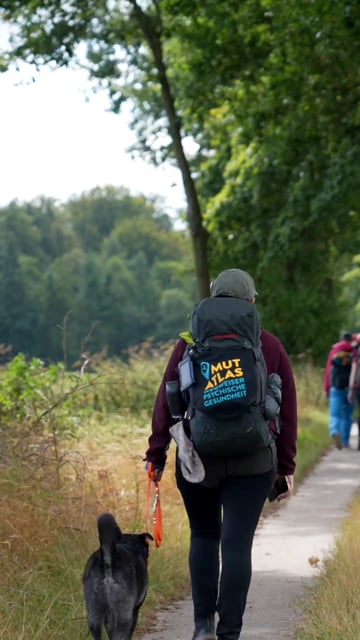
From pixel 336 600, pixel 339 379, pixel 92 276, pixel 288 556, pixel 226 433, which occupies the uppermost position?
pixel 92 276

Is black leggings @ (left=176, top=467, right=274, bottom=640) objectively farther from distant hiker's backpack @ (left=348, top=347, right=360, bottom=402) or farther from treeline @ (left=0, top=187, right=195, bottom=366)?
distant hiker's backpack @ (left=348, top=347, right=360, bottom=402)

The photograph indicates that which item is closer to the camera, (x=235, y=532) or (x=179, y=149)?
(x=235, y=532)

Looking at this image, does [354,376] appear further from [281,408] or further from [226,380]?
[226,380]

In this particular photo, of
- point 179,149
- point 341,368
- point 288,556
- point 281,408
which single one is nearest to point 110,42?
point 179,149

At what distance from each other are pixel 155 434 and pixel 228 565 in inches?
28.5


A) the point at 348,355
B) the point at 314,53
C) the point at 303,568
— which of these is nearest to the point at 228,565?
the point at 303,568

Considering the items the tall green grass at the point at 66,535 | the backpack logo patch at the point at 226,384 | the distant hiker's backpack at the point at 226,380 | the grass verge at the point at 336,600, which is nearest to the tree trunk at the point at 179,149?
the tall green grass at the point at 66,535

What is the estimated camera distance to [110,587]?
654cm

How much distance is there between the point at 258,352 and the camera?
21.2 feet

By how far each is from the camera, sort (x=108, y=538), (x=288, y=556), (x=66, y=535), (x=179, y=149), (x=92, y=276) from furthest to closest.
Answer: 1. (x=92, y=276)
2. (x=179, y=149)
3. (x=288, y=556)
4. (x=66, y=535)
5. (x=108, y=538)

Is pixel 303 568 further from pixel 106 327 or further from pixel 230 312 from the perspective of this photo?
pixel 106 327

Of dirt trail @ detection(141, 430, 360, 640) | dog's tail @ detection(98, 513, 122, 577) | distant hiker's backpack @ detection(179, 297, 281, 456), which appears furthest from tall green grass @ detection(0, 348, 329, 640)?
distant hiker's backpack @ detection(179, 297, 281, 456)

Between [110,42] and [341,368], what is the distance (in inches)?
248

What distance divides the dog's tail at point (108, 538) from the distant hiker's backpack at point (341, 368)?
14899 mm
